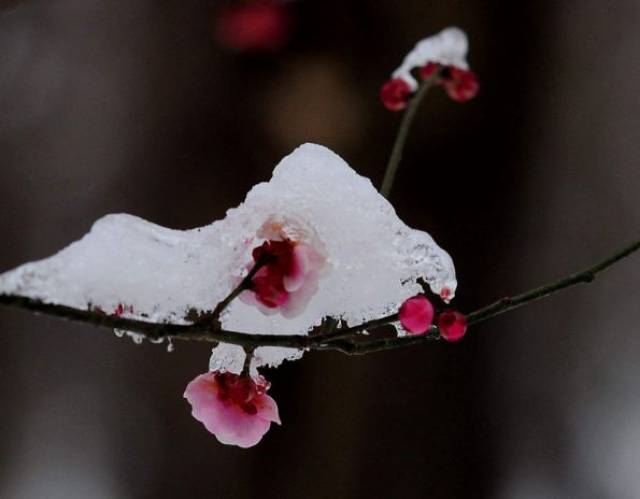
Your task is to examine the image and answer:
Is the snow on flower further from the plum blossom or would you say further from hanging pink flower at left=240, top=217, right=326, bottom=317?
the plum blossom

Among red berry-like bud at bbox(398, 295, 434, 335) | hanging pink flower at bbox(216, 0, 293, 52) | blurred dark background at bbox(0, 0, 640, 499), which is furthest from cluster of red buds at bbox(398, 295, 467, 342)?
hanging pink flower at bbox(216, 0, 293, 52)

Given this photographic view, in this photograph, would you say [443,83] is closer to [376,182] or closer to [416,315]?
[416,315]

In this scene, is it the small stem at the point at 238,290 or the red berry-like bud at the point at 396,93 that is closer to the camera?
the small stem at the point at 238,290

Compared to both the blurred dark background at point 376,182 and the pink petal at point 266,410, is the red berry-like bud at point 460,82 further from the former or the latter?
the blurred dark background at point 376,182

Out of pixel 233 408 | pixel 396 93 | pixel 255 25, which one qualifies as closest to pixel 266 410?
pixel 233 408

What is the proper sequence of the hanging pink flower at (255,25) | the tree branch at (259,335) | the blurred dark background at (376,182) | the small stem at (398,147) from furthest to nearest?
1. the hanging pink flower at (255,25)
2. the blurred dark background at (376,182)
3. the small stem at (398,147)
4. the tree branch at (259,335)

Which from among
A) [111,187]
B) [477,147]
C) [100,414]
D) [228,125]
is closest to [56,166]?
[111,187]

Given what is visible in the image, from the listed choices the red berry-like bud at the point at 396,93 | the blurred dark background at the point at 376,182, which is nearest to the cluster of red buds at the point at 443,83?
the red berry-like bud at the point at 396,93

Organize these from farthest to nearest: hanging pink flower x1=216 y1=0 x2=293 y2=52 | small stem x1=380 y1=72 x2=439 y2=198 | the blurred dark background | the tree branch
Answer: hanging pink flower x1=216 y1=0 x2=293 y2=52, the blurred dark background, small stem x1=380 y1=72 x2=439 y2=198, the tree branch
